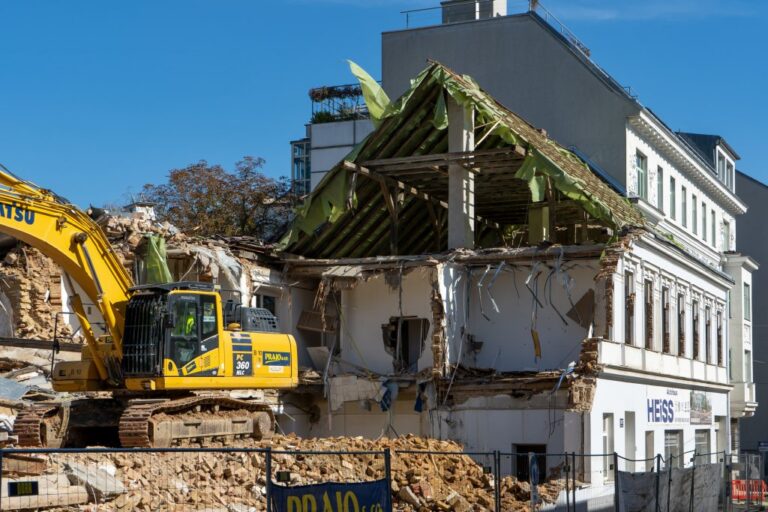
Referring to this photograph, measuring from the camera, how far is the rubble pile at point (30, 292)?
1128 inches

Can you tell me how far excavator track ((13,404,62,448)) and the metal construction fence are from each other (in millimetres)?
2611

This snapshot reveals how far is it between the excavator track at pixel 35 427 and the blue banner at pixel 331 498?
10108 millimetres

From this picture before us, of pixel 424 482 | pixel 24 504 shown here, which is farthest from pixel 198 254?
pixel 24 504

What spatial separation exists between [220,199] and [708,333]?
24.9 metres

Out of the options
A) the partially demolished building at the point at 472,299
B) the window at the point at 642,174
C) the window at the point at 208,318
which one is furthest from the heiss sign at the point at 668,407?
the window at the point at 208,318

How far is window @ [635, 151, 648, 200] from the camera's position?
4347 cm

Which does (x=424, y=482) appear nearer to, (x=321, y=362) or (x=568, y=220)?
(x=321, y=362)

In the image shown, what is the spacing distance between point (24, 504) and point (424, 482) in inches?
349

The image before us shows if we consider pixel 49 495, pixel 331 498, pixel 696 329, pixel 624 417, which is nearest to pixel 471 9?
pixel 696 329

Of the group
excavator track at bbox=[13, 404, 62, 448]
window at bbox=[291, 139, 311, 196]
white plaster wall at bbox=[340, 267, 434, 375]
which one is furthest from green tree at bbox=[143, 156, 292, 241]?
excavator track at bbox=[13, 404, 62, 448]

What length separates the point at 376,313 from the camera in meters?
33.2

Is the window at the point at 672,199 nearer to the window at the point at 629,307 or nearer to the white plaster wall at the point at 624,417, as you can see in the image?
the white plaster wall at the point at 624,417

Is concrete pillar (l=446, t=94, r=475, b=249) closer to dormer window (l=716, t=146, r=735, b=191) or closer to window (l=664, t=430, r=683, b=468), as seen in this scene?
window (l=664, t=430, r=683, b=468)

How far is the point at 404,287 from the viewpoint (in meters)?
32.8
